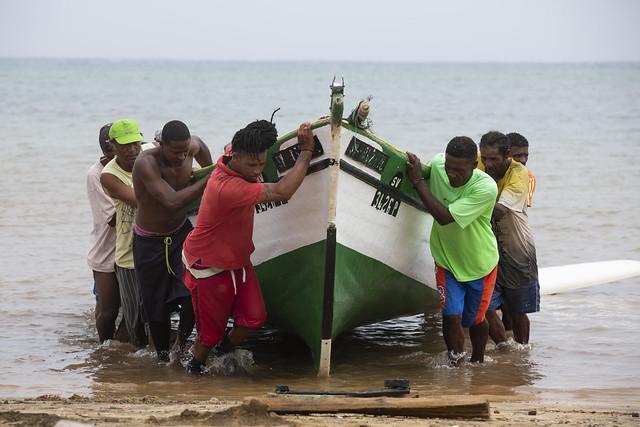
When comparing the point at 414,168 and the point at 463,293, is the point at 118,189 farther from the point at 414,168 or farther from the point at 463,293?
the point at 463,293

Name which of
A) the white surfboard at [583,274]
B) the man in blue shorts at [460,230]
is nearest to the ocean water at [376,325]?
the white surfboard at [583,274]

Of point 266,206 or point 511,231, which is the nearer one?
point 266,206

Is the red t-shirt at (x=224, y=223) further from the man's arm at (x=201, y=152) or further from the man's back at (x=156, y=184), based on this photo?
the man's arm at (x=201, y=152)

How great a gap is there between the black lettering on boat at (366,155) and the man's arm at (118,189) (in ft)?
4.99

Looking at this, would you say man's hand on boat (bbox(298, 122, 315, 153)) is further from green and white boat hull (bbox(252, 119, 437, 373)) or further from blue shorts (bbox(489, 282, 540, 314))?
blue shorts (bbox(489, 282, 540, 314))

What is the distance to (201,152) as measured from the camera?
700 centimetres

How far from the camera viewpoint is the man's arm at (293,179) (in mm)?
5719

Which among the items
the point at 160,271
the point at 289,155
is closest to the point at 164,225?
the point at 160,271

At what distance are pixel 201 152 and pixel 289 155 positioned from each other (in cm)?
103

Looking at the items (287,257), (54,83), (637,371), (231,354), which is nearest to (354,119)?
(287,257)

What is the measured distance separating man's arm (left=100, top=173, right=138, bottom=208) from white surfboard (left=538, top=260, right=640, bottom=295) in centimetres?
467

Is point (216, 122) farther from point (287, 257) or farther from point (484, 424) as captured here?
point (484, 424)

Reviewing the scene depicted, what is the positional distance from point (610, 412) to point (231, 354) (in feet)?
8.27

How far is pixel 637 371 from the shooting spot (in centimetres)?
700
